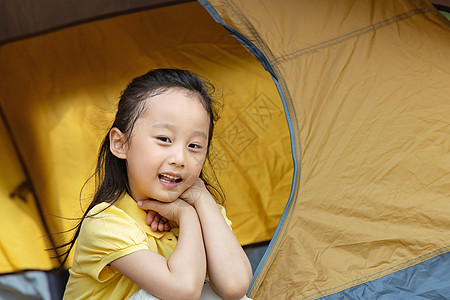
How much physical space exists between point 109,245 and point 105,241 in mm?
12

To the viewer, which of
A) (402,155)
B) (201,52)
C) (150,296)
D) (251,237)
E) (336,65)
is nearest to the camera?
(150,296)

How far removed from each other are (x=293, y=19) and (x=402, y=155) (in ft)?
1.48

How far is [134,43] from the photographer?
211 centimetres

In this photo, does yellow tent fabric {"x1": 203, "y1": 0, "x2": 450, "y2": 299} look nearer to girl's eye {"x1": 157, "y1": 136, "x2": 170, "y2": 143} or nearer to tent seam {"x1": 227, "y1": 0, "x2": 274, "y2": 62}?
tent seam {"x1": 227, "y1": 0, "x2": 274, "y2": 62}

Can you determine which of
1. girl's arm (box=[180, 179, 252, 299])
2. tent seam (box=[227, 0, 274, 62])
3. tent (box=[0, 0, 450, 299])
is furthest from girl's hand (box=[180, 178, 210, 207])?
tent seam (box=[227, 0, 274, 62])

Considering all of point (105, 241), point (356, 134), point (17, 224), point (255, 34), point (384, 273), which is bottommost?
point (17, 224)

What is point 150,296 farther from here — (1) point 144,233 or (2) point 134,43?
(2) point 134,43

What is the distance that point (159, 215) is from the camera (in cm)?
125

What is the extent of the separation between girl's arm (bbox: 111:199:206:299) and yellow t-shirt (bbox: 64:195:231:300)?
0.07ft

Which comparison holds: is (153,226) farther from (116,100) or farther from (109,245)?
(116,100)

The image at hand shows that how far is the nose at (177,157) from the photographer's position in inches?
45.0

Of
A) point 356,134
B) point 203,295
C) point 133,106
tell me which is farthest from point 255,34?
point 203,295

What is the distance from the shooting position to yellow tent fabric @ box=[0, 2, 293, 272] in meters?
1.84

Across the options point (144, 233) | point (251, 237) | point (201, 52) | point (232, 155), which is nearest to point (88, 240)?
point (144, 233)
